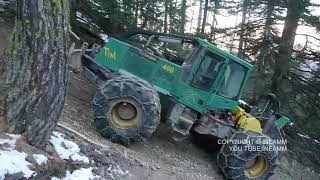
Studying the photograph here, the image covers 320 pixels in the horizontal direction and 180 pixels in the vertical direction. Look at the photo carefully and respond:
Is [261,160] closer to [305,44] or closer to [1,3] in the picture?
[305,44]

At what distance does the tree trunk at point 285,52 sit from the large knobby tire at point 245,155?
4796mm

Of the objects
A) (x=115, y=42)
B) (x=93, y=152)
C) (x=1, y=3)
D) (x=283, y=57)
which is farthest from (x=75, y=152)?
(x=283, y=57)

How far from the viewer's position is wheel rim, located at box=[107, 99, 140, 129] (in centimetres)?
767

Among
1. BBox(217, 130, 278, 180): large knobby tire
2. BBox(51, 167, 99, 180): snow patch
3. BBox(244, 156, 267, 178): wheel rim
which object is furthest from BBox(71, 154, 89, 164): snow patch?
BBox(244, 156, 267, 178): wheel rim

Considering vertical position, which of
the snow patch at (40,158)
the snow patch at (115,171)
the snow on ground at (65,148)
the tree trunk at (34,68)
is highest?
the tree trunk at (34,68)

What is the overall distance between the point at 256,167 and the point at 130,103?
3.31 m

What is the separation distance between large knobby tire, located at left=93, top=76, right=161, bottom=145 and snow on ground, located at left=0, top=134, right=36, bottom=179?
9.55 ft

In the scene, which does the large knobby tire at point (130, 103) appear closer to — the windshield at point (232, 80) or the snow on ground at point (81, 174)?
the windshield at point (232, 80)

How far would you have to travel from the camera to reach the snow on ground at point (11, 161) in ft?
13.7

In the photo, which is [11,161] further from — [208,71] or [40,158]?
[208,71]

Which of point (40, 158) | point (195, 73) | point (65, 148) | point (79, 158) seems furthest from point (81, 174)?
point (195, 73)

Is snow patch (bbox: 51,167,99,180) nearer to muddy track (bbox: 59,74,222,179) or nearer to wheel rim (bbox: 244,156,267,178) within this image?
muddy track (bbox: 59,74,222,179)

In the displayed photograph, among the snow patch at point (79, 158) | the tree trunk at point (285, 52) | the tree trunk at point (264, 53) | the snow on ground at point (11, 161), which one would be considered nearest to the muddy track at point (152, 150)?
the snow patch at point (79, 158)

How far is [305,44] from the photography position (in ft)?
43.4
